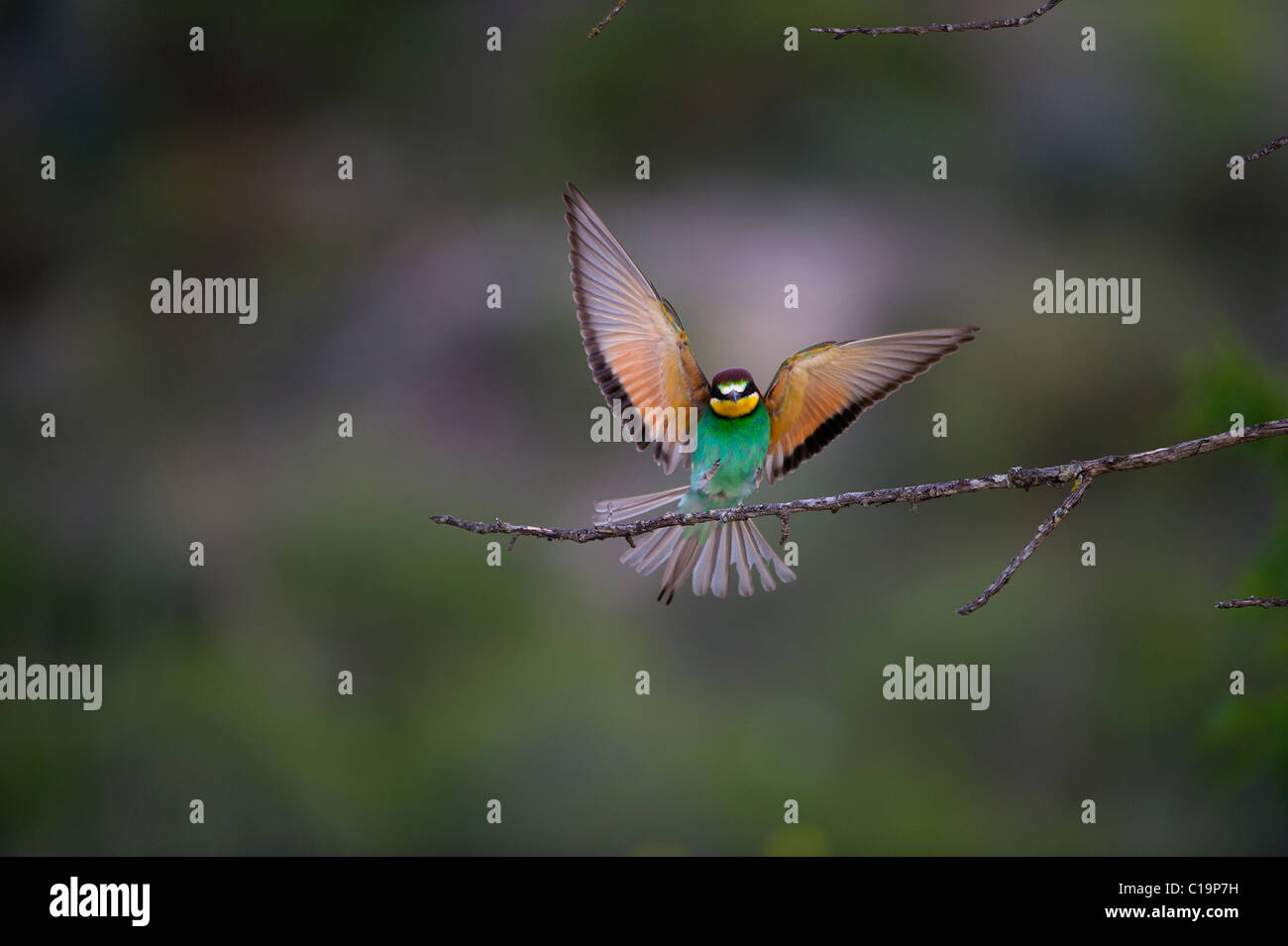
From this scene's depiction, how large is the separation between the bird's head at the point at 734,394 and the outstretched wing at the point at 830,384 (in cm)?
5

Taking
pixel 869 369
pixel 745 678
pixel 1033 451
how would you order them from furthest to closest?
pixel 1033 451, pixel 745 678, pixel 869 369

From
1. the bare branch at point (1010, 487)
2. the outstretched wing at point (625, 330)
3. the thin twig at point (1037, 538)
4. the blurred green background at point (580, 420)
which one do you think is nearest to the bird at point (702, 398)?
the outstretched wing at point (625, 330)

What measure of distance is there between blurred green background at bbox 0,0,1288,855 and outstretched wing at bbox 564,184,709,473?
244 cm

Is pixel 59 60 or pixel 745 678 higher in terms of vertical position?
pixel 59 60

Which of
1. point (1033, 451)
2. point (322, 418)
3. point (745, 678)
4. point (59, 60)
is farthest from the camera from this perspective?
point (59, 60)

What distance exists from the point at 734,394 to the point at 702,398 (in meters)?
0.13

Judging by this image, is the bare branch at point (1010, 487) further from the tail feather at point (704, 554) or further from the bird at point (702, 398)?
the tail feather at point (704, 554)

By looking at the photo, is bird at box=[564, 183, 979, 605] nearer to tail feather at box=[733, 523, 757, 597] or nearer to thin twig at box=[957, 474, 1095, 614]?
tail feather at box=[733, 523, 757, 597]

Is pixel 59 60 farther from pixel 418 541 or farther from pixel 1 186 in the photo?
pixel 418 541

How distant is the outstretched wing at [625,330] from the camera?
6.55 ft

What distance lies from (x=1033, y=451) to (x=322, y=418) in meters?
2.95

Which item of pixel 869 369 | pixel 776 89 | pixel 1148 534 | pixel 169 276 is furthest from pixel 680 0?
pixel 869 369

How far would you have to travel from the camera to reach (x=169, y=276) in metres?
5.76

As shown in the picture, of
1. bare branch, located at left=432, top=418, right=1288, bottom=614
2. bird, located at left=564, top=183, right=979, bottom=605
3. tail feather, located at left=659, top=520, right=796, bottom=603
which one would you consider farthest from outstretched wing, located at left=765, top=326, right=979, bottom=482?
bare branch, located at left=432, top=418, right=1288, bottom=614
